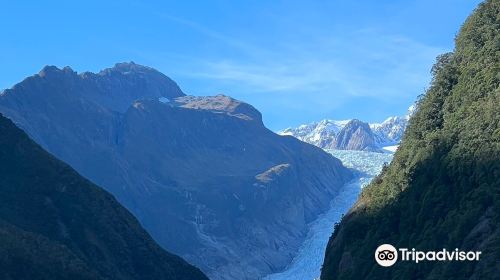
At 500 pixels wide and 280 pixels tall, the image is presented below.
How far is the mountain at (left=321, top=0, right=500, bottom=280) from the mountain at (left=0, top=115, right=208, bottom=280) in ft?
118

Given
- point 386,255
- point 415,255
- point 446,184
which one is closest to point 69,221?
point 386,255

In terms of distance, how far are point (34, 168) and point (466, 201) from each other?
75.7m

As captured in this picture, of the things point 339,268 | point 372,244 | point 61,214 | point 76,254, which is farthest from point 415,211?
point 61,214

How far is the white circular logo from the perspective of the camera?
7075 cm

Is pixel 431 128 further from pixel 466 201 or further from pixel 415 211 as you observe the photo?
pixel 466 201

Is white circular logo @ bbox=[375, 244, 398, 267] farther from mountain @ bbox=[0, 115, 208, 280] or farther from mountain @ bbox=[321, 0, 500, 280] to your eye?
mountain @ bbox=[0, 115, 208, 280]

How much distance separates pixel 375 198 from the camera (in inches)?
3371

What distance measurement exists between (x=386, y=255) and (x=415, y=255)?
4.70 m

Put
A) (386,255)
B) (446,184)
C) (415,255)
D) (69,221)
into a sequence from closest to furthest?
(415,255) → (386,255) → (446,184) → (69,221)

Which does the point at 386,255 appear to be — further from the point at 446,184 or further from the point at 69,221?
the point at 69,221

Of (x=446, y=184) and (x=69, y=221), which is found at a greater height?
(x=69, y=221)

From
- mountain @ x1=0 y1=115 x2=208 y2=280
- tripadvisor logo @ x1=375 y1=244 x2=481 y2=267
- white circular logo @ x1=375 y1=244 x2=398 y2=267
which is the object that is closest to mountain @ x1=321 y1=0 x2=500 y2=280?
tripadvisor logo @ x1=375 y1=244 x2=481 y2=267

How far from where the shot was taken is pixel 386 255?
238ft

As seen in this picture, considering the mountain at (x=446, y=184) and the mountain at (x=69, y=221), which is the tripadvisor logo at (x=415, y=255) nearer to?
the mountain at (x=446, y=184)
